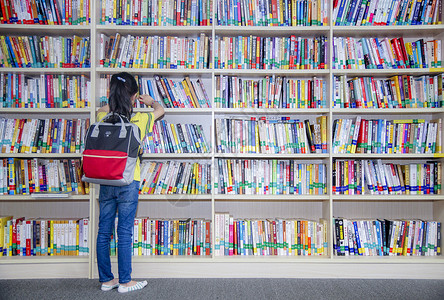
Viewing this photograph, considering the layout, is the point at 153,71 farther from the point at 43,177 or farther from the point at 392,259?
the point at 392,259

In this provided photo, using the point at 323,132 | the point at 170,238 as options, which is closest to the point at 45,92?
the point at 170,238

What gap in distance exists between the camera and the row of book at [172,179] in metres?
2.66

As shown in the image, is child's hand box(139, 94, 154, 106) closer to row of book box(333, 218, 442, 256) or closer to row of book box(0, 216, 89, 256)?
row of book box(0, 216, 89, 256)

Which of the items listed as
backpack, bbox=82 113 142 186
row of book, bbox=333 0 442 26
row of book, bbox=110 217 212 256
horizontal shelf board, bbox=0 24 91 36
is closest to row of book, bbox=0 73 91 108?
horizontal shelf board, bbox=0 24 91 36

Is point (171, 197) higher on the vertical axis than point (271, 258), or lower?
higher

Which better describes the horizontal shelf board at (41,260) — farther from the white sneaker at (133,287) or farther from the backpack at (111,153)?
the backpack at (111,153)

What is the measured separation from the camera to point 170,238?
2.64 metres

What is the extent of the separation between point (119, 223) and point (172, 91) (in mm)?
1061

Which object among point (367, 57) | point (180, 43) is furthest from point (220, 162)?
point (367, 57)

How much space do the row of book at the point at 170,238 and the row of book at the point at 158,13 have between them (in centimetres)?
153

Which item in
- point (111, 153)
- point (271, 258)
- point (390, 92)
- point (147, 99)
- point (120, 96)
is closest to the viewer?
point (111, 153)

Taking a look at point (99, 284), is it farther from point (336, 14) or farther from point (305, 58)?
point (336, 14)

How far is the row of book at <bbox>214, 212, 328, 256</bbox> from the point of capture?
8.59 ft

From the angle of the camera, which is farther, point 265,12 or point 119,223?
point 265,12
